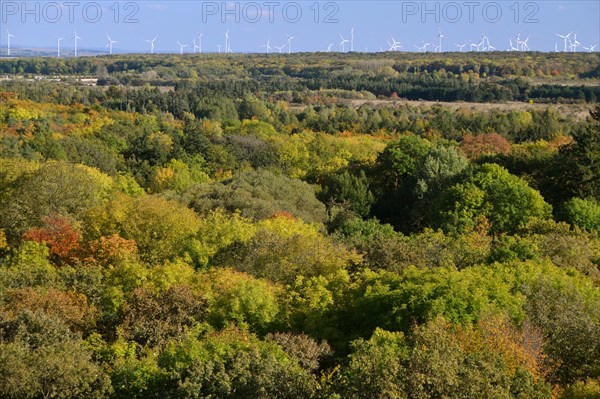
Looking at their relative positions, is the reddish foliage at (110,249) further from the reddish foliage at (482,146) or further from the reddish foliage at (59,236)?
the reddish foliage at (482,146)

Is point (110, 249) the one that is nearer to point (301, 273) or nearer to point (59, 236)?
point (59, 236)

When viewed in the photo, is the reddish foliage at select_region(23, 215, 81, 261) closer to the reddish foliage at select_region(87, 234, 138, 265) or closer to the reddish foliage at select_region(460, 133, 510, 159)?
the reddish foliage at select_region(87, 234, 138, 265)

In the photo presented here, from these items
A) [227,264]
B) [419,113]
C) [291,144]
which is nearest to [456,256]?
[227,264]

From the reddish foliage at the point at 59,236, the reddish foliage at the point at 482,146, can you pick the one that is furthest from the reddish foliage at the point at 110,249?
the reddish foliage at the point at 482,146

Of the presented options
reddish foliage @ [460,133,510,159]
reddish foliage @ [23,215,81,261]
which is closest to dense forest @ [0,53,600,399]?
reddish foliage @ [23,215,81,261]

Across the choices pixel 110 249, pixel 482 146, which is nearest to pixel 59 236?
pixel 110 249

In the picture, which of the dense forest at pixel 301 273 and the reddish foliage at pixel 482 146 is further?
the reddish foliage at pixel 482 146

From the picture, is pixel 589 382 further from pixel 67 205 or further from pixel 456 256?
pixel 67 205
